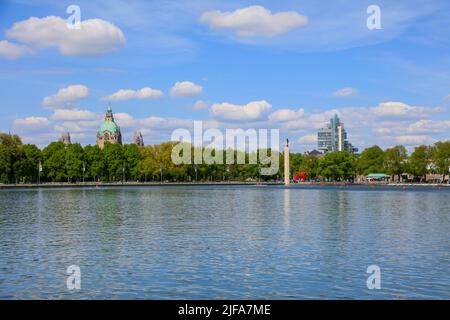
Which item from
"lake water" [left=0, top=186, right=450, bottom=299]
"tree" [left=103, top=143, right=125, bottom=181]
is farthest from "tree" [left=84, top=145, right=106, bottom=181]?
"lake water" [left=0, top=186, right=450, bottom=299]

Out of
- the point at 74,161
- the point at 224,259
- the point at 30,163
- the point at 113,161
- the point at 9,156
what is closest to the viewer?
the point at 224,259

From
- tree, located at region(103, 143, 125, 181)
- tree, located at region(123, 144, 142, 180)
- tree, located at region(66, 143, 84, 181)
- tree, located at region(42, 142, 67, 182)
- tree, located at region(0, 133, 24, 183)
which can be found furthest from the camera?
tree, located at region(123, 144, 142, 180)

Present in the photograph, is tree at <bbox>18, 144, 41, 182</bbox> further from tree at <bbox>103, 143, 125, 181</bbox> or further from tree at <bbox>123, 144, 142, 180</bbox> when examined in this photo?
tree at <bbox>123, 144, 142, 180</bbox>

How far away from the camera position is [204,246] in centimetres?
3152

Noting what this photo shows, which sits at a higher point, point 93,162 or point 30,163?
point 93,162

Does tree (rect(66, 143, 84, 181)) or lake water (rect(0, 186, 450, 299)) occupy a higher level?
tree (rect(66, 143, 84, 181))

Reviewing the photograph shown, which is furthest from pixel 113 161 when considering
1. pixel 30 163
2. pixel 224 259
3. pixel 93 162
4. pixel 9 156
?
pixel 224 259

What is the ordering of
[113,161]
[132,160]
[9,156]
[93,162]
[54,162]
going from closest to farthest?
[9,156]
[54,162]
[93,162]
[113,161]
[132,160]

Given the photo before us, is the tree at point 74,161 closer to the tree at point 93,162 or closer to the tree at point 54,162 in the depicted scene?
the tree at point 54,162


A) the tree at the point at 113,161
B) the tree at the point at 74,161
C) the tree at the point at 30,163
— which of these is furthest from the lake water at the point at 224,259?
the tree at the point at 113,161

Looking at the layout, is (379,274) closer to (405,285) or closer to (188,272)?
(405,285)

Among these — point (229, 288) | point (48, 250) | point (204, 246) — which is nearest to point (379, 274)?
point (229, 288)

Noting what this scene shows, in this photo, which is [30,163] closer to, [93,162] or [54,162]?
[54,162]

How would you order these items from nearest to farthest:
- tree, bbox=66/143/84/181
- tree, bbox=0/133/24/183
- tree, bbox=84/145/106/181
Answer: tree, bbox=0/133/24/183 → tree, bbox=66/143/84/181 → tree, bbox=84/145/106/181
